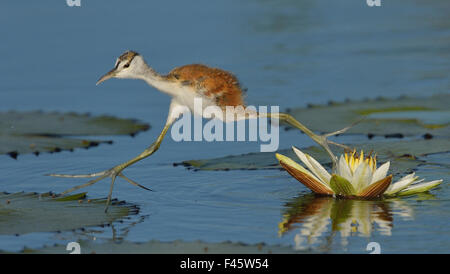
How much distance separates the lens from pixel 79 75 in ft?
41.2

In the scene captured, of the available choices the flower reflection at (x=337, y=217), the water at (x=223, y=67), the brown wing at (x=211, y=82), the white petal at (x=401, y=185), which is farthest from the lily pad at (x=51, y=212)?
the white petal at (x=401, y=185)

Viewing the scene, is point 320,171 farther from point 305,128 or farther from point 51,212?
point 51,212

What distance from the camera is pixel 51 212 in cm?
666

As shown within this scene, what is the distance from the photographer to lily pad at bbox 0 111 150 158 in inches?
356

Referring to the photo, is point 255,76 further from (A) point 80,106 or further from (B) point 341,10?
(B) point 341,10

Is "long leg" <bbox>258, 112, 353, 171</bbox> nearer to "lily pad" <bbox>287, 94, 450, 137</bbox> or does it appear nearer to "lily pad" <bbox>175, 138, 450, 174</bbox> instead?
"lily pad" <bbox>175, 138, 450, 174</bbox>

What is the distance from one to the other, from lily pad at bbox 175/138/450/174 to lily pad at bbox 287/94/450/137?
0.49 m

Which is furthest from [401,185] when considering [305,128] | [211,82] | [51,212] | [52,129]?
[52,129]

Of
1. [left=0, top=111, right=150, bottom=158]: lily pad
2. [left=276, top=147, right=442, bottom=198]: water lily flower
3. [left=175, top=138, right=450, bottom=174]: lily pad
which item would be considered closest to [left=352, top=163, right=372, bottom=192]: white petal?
[left=276, top=147, right=442, bottom=198]: water lily flower

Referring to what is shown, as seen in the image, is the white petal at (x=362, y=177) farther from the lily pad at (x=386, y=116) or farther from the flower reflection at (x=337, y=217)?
the lily pad at (x=386, y=116)

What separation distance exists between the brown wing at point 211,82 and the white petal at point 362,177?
3.84 feet

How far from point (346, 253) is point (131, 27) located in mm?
9822

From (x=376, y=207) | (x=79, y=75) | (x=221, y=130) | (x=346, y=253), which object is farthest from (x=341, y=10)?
(x=346, y=253)

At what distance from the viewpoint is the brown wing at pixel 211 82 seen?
686cm
